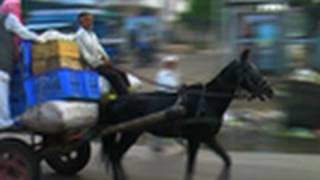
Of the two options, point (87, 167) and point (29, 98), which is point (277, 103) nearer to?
point (87, 167)

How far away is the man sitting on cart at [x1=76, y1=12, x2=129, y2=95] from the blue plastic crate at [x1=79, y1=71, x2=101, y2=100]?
186mm

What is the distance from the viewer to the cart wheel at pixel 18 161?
893 cm

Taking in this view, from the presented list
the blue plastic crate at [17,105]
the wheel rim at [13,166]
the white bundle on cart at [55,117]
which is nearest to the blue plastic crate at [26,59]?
the blue plastic crate at [17,105]

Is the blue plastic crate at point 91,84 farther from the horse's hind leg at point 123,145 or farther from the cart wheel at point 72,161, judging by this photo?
the cart wheel at point 72,161

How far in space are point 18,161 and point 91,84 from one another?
1.11m

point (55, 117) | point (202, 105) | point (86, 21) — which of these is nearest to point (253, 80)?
point (202, 105)

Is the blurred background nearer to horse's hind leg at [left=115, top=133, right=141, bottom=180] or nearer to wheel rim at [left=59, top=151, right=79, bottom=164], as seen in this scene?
horse's hind leg at [left=115, top=133, right=141, bottom=180]

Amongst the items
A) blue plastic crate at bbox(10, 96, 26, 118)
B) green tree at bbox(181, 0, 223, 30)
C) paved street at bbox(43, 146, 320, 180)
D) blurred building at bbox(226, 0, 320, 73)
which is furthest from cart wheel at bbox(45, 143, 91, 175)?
green tree at bbox(181, 0, 223, 30)

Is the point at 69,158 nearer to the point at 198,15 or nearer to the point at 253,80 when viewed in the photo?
the point at 253,80

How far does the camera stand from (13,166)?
906 cm

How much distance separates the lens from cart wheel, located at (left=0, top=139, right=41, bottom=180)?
8.93m

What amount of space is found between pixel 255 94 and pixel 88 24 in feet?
6.63

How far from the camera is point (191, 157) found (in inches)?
363

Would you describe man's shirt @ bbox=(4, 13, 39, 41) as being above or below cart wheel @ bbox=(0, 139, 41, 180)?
above
